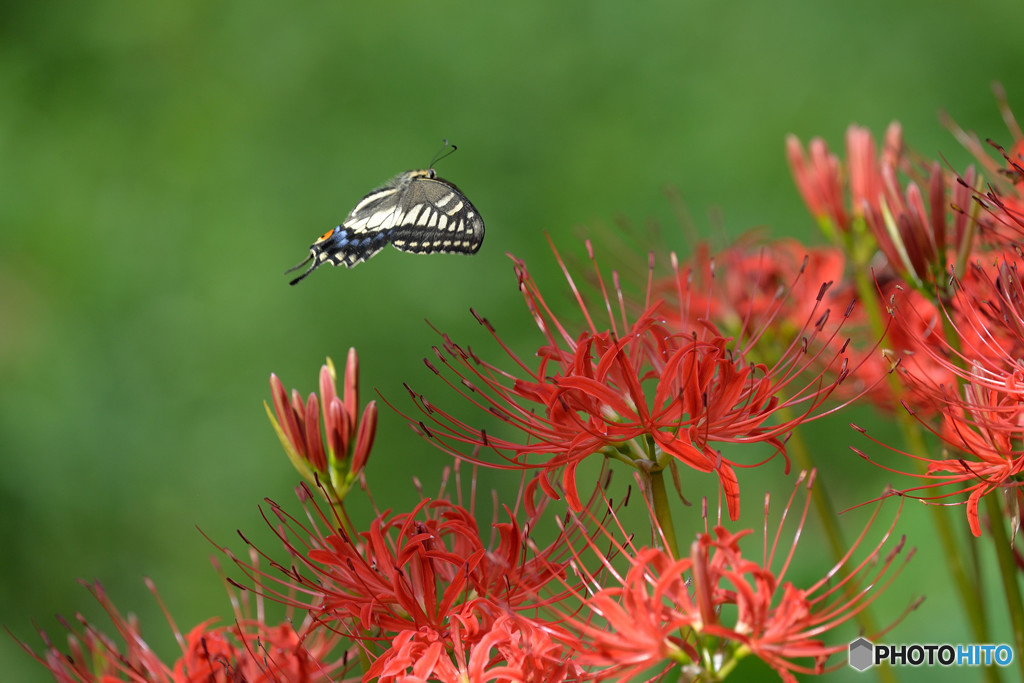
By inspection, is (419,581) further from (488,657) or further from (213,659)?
(213,659)

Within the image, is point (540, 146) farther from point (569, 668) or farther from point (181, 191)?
point (569, 668)

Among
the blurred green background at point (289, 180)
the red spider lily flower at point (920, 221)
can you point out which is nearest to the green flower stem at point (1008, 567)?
the red spider lily flower at point (920, 221)

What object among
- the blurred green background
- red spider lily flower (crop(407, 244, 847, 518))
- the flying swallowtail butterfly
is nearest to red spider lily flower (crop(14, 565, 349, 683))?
red spider lily flower (crop(407, 244, 847, 518))

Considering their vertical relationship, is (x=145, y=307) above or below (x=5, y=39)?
below

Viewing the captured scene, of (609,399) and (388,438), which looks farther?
(388,438)

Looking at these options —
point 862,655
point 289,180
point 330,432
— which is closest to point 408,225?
point 330,432

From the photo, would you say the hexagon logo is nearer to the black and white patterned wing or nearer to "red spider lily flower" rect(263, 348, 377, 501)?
"red spider lily flower" rect(263, 348, 377, 501)

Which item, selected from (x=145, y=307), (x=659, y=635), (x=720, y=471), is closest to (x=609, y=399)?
(x=720, y=471)
